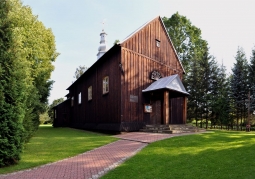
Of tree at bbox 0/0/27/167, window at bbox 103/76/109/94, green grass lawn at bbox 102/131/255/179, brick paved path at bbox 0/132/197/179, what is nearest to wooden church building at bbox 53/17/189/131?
window at bbox 103/76/109/94

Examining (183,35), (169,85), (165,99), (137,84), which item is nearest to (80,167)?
(165,99)

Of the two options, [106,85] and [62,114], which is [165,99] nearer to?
[106,85]

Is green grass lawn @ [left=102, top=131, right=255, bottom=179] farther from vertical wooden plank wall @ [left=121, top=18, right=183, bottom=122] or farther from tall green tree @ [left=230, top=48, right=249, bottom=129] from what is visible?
tall green tree @ [left=230, top=48, right=249, bottom=129]

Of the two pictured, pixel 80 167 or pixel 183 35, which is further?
pixel 183 35

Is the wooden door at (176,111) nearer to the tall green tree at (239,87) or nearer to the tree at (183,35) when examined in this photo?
the tall green tree at (239,87)

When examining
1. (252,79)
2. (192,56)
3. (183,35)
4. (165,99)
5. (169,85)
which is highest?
(183,35)

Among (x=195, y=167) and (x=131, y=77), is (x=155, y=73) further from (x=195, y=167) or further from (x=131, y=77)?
(x=195, y=167)

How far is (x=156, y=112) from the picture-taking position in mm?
16375

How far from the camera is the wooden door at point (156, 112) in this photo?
1609 centimetres

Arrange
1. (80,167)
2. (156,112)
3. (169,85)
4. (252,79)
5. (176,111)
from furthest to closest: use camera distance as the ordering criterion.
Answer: (252,79), (176,111), (156,112), (169,85), (80,167)

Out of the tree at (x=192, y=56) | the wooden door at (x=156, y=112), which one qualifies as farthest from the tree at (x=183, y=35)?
the wooden door at (x=156, y=112)

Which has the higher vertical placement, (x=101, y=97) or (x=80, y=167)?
(x=101, y=97)

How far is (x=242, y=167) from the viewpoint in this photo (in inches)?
208

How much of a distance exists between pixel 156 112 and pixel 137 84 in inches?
109
